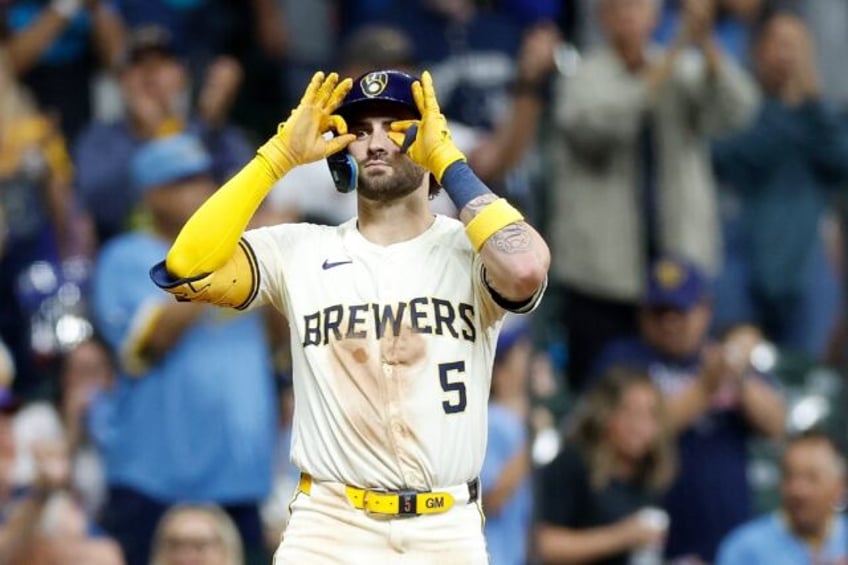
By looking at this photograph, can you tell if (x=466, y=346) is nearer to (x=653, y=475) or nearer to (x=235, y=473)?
(x=235, y=473)

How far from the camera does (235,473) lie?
9.43 m

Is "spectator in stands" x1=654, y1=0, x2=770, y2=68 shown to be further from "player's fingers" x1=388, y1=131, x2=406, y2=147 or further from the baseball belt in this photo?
the baseball belt

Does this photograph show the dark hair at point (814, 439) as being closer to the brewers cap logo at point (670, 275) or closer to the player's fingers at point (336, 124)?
the brewers cap logo at point (670, 275)

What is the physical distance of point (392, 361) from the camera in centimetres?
639

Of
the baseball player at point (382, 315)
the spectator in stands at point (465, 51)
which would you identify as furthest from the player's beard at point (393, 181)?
the spectator in stands at point (465, 51)

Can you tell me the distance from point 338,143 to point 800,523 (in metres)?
4.44

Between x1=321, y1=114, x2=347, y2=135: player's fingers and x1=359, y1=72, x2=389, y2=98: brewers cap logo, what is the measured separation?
0.39 feet

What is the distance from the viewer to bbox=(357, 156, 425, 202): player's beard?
6488 mm

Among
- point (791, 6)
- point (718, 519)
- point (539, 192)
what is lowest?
point (718, 519)

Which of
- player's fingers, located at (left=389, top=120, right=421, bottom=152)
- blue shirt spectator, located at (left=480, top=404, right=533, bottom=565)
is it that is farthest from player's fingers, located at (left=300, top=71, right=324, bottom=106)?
blue shirt spectator, located at (left=480, top=404, right=533, bottom=565)

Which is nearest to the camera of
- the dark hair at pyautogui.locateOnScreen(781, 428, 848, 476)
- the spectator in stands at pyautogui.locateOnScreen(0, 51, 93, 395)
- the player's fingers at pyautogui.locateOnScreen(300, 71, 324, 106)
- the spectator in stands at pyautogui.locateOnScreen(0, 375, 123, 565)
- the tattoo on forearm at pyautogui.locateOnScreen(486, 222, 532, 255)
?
the tattoo on forearm at pyautogui.locateOnScreen(486, 222, 532, 255)

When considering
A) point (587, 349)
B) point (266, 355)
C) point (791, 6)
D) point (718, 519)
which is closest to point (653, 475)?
point (718, 519)

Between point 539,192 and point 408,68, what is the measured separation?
124 centimetres

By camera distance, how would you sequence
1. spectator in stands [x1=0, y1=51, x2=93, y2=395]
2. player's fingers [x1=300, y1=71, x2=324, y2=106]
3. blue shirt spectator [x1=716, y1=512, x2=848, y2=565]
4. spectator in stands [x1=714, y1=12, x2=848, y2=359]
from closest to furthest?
player's fingers [x1=300, y1=71, x2=324, y2=106]
blue shirt spectator [x1=716, y1=512, x2=848, y2=565]
spectator in stands [x1=0, y1=51, x2=93, y2=395]
spectator in stands [x1=714, y1=12, x2=848, y2=359]
